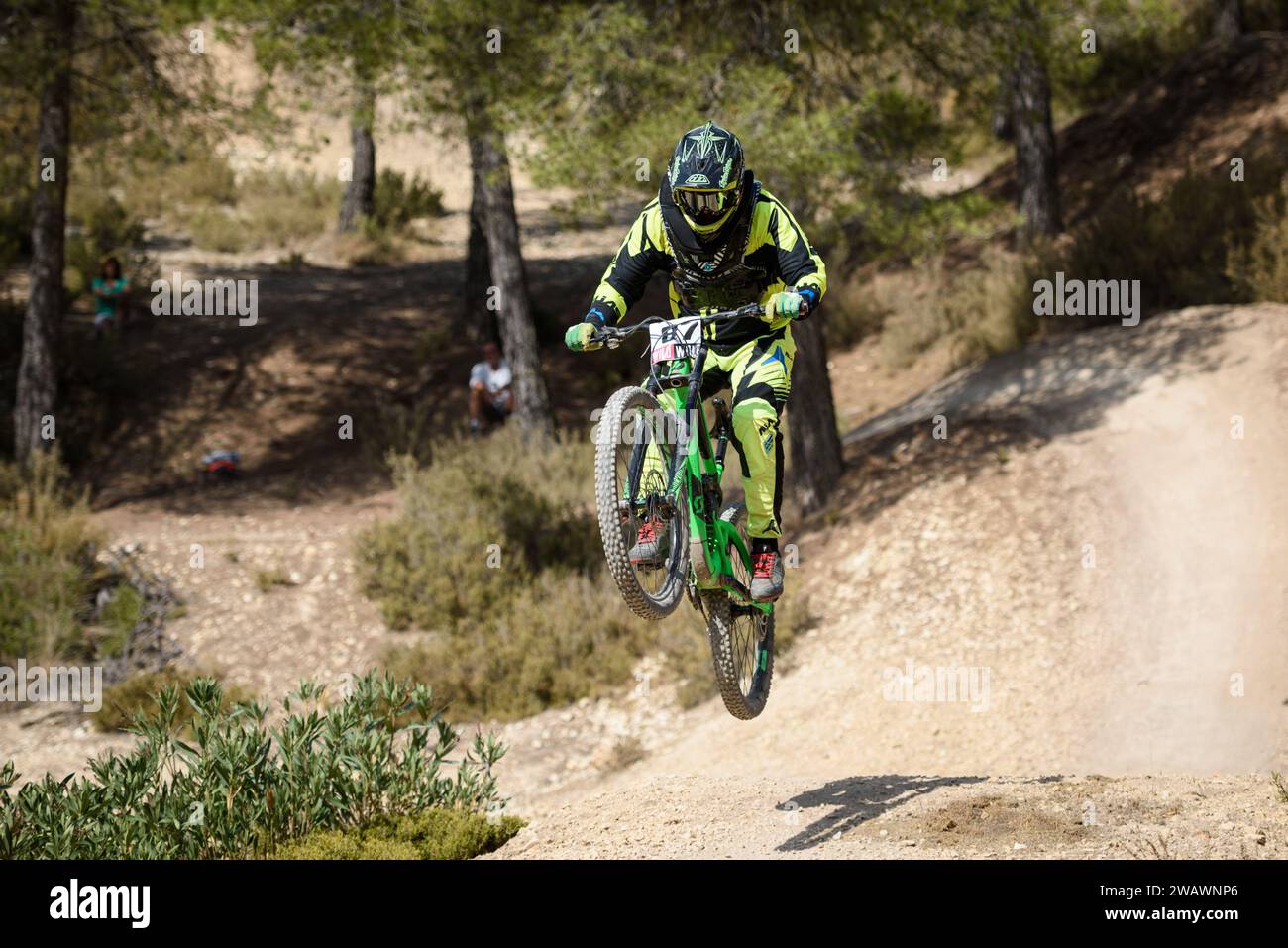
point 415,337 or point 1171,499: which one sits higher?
point 415,337

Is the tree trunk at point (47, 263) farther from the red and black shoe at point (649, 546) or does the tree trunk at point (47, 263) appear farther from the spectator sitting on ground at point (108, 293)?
the red and black shoe at point (649, 546)

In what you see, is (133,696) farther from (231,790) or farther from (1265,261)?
(1265,261)

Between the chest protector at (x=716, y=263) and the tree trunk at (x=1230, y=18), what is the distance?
21.0m

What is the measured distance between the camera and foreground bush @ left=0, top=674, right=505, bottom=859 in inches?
273

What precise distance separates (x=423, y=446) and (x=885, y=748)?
7.99 meters

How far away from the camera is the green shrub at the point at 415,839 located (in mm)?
7402

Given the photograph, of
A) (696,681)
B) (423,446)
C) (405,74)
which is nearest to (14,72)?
(405,74)

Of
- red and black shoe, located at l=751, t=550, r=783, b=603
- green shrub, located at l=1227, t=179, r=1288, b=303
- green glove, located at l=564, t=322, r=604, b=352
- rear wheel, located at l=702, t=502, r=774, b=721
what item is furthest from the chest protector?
green shrub, located at l=1227, t=179, r=1288, b=303

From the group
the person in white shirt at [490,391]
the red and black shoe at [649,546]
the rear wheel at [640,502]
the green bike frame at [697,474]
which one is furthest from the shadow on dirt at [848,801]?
the person in white shirt at [490,391]

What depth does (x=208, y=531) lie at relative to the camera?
1595 cm

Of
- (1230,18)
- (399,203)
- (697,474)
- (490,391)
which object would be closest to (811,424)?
(490,391)

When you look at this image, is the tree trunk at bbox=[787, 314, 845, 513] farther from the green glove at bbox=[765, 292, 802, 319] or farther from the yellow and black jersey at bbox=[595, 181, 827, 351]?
the green glove at bbox=[765, 292, 802, 319]

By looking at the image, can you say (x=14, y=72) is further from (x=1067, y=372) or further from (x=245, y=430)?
(x=1067, y=372)

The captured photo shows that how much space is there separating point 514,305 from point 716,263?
32.0 ft
